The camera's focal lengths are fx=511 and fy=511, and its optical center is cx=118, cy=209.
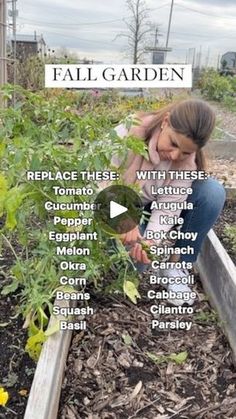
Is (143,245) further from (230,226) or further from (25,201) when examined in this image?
(230,226)

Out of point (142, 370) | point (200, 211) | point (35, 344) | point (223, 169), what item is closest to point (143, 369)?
point (142, 370)

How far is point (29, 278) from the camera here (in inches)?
56.7

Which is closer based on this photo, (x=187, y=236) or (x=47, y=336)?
(x=47, y=336)

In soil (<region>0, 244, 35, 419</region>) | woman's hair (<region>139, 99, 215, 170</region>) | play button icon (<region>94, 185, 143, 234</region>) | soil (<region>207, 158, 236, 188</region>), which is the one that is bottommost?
soil (<region>207, 158, 236, 188</region>)

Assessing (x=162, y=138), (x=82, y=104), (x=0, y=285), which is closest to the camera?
(x=162, y=138)

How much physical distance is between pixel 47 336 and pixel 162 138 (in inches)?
23.6

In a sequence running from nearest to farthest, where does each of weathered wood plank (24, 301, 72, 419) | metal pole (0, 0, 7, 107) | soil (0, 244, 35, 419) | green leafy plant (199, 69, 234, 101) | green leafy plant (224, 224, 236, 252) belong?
weathered wood plank (24, 301, 72, 419) → soil (0, 244, 35, 419) → green leafy plant (224, 224, 236, 252) → metal pole (0, 0, 7, 107) → green leafy plant (199, 69, 234, 101)

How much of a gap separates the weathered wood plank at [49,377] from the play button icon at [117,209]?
0.27 metres

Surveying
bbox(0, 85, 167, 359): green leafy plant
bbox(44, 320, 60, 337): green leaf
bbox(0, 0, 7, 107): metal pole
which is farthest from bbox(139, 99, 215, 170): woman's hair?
bbox(0, 0, 7, 107): metal pole

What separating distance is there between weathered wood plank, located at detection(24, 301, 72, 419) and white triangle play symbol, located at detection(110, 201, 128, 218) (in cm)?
Answer: 32

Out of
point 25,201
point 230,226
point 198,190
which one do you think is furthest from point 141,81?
point 230,226

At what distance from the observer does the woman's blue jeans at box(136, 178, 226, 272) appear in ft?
5.61

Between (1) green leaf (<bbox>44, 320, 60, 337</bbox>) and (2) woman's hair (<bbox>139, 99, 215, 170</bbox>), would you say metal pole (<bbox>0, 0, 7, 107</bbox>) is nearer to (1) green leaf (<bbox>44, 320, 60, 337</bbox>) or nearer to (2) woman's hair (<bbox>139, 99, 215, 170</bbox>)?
(2) woman's hair (<bbox>139, 99, 215, 170</bbox>)

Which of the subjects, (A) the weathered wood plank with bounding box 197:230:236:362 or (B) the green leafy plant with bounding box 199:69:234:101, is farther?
(B) the green leafy plant with bounding box 199:69:234:101
